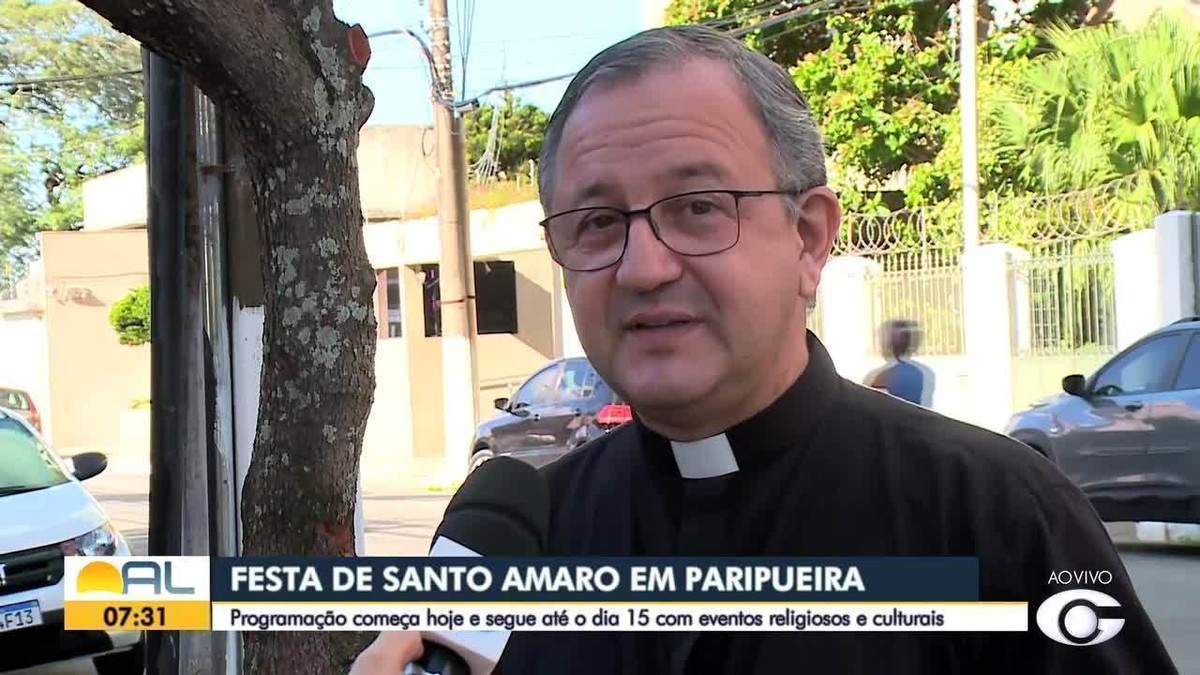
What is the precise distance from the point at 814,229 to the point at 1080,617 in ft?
2.07

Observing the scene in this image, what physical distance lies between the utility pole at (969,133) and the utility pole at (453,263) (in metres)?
5.54

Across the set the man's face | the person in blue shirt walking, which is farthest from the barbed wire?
the man's face

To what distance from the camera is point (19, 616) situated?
248 inches

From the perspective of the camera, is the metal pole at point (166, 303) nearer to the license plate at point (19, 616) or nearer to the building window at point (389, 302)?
the license plate at point (19, 616)

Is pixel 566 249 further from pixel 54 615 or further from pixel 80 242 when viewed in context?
pixel 80 242

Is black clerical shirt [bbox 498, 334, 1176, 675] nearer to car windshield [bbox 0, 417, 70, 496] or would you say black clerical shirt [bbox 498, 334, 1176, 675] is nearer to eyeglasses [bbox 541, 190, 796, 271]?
eyeglasses [bbox 541, 190, 796, 271]

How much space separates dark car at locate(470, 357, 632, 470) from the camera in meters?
11.8

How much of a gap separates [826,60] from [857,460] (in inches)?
718

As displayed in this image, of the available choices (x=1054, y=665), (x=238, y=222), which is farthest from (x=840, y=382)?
(x=238, y=222)

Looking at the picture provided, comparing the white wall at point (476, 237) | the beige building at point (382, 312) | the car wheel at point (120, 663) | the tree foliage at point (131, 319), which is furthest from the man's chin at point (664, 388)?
the tree foliage at point (131, 319)

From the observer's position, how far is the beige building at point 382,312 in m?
20.3

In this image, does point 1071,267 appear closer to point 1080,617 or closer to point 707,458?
point 707,458

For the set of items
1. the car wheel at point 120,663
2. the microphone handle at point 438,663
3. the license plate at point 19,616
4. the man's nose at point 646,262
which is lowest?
the car wheel at point 120,663

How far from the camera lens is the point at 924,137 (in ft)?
61.9
